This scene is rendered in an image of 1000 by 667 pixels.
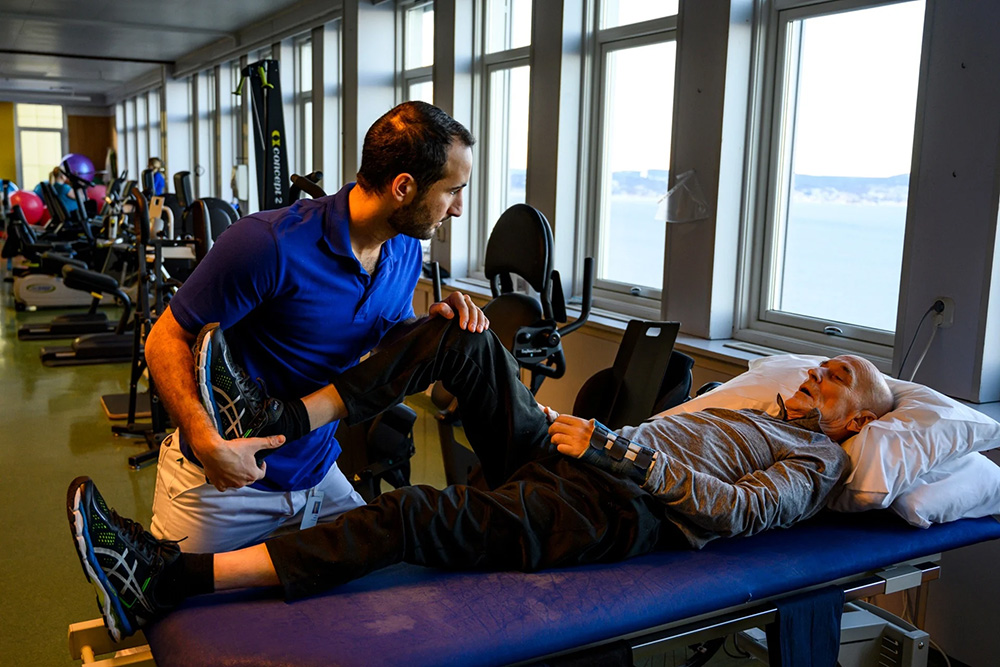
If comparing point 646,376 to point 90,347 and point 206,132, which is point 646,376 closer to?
point 90,347

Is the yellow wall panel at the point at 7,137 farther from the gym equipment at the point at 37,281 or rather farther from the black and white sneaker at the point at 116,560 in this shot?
the black and white sneaker at the point at 116,560

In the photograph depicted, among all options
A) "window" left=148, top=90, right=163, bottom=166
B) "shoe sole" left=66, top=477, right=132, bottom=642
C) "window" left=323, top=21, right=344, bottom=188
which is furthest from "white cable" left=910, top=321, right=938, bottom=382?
"window" left=148, top=90, right=163, bottom=166

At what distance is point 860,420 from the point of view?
2365 mm

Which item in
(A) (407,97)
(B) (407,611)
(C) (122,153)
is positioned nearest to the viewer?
(B) (407,611)

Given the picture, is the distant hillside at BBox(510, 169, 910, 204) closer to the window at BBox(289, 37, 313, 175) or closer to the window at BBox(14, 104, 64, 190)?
the window at BBox(289, 37, 313, 175)

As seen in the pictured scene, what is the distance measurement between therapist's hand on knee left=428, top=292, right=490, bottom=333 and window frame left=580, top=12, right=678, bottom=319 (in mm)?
2643

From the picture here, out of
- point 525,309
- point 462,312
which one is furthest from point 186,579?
point 525,309

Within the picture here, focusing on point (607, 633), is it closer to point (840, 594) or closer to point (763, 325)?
point (840, 594)

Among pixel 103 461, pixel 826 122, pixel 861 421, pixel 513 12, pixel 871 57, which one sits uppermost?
pixel 513 12

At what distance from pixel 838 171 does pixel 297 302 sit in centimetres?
263

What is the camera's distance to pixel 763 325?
3.90m

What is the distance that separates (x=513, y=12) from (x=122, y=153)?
15.9 meters

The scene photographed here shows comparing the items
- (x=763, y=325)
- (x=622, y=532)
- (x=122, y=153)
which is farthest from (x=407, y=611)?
(x=122, y=153)

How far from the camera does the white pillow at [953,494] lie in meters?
2.15
